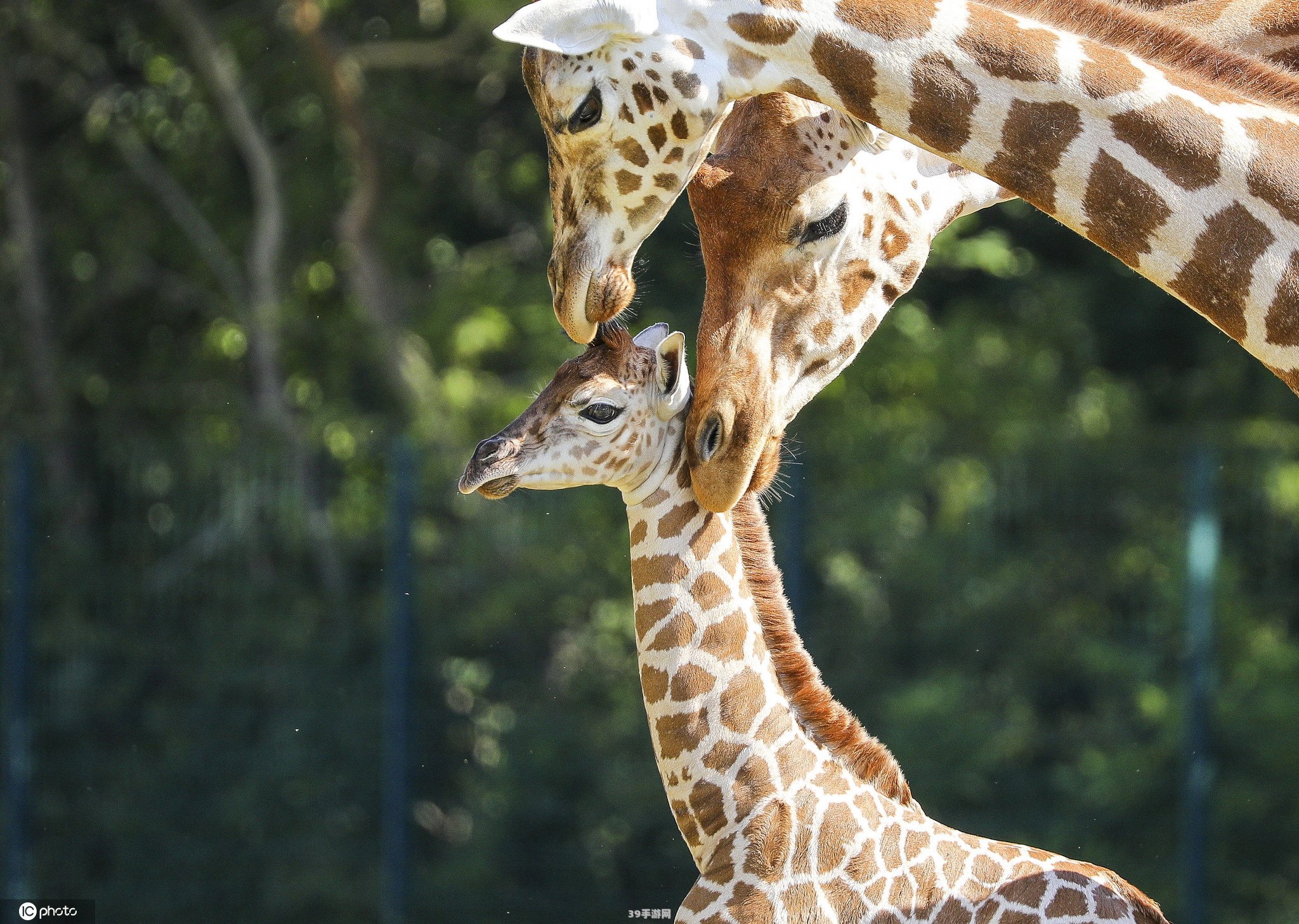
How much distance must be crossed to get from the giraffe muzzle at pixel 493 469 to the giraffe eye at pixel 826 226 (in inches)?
23.7

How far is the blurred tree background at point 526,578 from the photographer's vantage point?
6.38 m

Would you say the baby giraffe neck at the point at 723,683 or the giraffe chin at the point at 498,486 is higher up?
the giraffe chin at the point at 498,486

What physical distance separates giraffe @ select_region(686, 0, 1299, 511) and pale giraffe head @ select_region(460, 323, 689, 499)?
0.50ft

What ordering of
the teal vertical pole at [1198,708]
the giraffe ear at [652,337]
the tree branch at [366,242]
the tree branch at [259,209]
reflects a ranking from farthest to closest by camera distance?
1. the tree branch at [259,209]
2. the tree branch at [366,242]
3. the teal vertical pole at [1198,708]
4. the giraffe ear at [652,337]

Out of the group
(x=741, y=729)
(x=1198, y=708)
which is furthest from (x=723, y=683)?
(x=1198, y=708)

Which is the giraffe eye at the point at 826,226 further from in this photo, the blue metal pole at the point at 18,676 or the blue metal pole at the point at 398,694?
the blue metal pole at the point at 18,676

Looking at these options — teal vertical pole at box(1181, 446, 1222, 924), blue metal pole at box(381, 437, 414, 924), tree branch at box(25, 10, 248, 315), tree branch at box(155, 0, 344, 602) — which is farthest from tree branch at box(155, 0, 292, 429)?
teal vertical pole at box(1181, 446, 1222, 924)

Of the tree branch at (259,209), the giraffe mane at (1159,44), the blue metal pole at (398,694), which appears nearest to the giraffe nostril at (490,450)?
the giraffe mane at (1159,44)

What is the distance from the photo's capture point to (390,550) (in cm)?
664

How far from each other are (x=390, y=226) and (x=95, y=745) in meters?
3.25

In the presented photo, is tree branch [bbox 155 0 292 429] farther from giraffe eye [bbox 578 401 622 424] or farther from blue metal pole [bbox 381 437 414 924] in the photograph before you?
giraffe eye [bbox 578 401 622 424]

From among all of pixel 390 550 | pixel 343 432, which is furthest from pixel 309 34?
pixel 390 550

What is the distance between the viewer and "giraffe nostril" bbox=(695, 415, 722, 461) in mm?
2359

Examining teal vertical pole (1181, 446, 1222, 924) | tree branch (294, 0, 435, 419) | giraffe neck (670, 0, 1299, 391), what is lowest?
teal vertical pole (1181, 446, 1222, 924)
